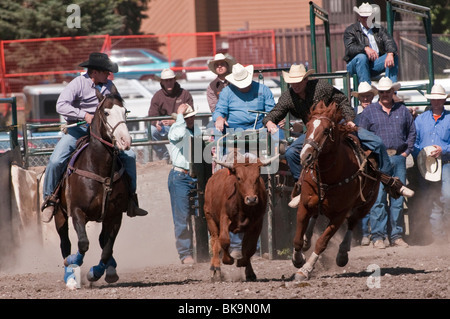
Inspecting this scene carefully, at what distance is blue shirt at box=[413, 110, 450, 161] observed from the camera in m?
13.3

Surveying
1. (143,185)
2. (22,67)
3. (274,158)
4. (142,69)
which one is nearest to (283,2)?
(142,69)

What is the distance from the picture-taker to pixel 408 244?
44.8 ft

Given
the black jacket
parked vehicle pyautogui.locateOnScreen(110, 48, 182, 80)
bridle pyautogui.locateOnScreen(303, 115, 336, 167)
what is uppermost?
parked vehicle pyautogui.locateOnScreen(110, 48, 182, 80)

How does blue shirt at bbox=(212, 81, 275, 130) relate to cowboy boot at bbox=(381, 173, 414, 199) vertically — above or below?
above

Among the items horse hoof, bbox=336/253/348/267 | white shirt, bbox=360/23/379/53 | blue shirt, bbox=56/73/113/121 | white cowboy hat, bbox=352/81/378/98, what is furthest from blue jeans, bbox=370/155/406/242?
blue shirt, bbox=56/73/113/121

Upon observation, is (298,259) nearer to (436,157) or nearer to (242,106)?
(242,106)

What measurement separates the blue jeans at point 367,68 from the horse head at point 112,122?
15.4ft

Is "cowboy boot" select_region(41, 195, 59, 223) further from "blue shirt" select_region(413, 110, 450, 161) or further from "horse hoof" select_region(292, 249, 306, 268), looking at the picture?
"blue shirt" select_region(413, 110, 450, 161)

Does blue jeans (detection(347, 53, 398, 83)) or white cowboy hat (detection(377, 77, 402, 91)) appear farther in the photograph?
blue jeans (detection(347, 53, 398, 83))

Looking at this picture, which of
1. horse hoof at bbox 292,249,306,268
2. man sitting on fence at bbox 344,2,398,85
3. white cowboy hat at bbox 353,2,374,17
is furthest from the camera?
white cowboy hat at bbox 353,2,374,17

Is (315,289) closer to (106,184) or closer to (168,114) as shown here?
(106,184)

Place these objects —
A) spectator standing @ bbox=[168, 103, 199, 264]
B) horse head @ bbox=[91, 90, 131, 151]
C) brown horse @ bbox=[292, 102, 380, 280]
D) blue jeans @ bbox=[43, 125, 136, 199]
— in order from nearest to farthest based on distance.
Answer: horse head @ bbox=[91, 90, 131, 151] < brown horse @ bbox=[292, 102, 380, 280] < blue jeans @ bbox=[43, 125, 136, 199] < spectator standing @ bbox=[168, 103, 199, 264]

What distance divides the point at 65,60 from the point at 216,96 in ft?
43.3

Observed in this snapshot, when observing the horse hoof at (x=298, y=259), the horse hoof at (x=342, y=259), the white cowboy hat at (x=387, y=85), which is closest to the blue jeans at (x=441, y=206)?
the white cowboy hat at (x=387, y=85)
